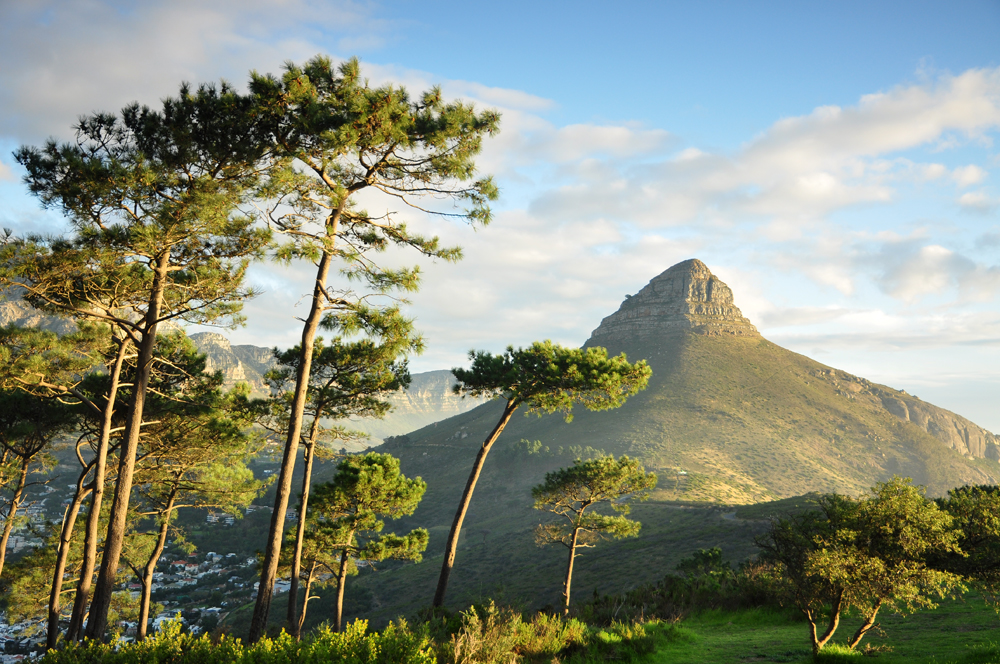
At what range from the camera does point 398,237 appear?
1228 centimetres

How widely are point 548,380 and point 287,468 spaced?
26.7 ft

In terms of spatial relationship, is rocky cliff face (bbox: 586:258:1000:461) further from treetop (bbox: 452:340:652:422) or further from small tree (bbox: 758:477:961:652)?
small tree (bbox: 758:477:961:652)

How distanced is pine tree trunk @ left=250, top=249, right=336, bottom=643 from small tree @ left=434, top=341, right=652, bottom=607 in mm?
6282

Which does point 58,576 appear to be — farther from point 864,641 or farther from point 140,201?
point 864,641

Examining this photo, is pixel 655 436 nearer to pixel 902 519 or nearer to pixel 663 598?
pixel 663 598

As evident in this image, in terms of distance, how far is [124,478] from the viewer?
441 inches

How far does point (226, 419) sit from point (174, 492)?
4328 millimetres

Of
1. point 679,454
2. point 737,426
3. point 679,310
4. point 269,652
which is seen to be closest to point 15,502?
point 269,652

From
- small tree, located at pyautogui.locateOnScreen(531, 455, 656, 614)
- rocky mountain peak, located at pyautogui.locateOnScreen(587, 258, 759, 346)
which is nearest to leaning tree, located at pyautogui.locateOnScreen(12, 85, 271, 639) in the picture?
small tree, located at pyautogui.locateOnScreen(531, 455, 656, 614)

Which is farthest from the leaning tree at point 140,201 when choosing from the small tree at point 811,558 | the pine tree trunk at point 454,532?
the small tree at point 811,558

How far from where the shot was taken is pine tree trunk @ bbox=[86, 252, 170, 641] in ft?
34.0

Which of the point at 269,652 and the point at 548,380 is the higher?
the point at 548,380

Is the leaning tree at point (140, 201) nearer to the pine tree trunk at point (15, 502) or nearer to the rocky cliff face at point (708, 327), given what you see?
the pine tree trunk at point (15, 502)

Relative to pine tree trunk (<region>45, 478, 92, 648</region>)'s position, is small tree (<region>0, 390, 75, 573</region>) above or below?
above
